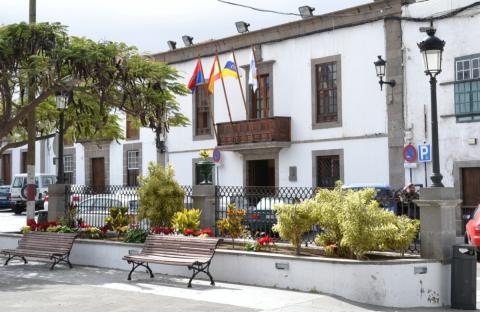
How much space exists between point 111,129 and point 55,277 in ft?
26.7

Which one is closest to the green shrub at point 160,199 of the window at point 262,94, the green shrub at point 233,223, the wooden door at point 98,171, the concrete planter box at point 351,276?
the green shrub at point 233,223

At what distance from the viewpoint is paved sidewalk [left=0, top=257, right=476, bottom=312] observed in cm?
972

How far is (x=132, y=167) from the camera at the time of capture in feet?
115

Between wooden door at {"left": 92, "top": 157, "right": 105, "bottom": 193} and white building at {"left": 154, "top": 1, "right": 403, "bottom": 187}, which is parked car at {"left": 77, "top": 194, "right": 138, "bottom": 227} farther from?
wooden door at {"left": 92, "top": 157, "right": 105, "bottom": 193}

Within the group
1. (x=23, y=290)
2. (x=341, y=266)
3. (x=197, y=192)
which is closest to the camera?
(x=341, y=266)

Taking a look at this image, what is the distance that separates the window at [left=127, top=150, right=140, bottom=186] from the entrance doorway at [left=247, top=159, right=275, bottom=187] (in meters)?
7.42

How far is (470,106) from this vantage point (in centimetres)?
2225

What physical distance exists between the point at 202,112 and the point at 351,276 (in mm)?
22001

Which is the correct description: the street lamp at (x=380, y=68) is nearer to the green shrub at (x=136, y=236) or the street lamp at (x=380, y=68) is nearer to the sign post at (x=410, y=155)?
the sign post at (x=410, y=155)

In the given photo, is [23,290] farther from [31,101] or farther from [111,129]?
[111,129]

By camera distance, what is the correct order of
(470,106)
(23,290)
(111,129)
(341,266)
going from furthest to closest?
(470,106) → (111,129) → (23,290) → (341,266)

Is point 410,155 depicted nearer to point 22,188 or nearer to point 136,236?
point 136,236

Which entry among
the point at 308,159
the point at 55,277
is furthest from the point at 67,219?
the point at 308,159

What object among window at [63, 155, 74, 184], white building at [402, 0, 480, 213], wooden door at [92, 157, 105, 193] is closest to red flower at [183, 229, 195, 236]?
white building at [402, 0, 480, 213]
